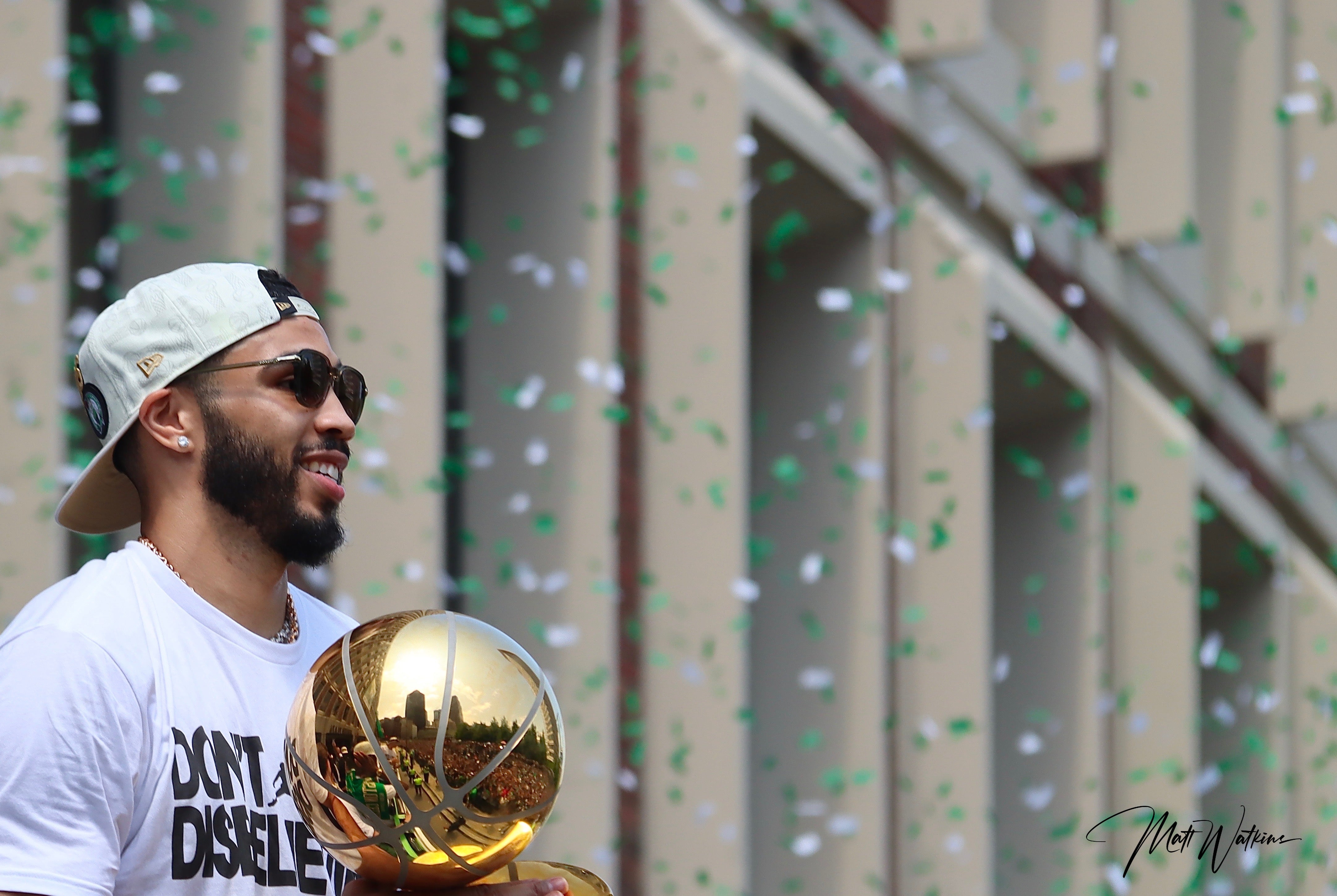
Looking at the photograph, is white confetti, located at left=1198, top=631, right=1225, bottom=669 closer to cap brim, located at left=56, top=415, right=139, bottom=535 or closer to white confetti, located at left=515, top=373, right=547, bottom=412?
white confetti, located at left=515, top=373, right=547, bottom=412

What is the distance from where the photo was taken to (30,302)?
16.4ft

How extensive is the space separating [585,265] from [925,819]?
3.37 metres

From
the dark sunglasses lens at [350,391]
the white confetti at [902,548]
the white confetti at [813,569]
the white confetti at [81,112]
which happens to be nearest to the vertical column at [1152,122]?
the white confetti at [902,548]

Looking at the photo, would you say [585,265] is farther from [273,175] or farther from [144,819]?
[144,819]

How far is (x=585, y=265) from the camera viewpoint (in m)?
7.10

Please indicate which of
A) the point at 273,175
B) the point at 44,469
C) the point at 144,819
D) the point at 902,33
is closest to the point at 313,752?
the point at 144,819

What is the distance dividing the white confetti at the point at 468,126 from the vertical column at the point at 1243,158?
5.29 meters

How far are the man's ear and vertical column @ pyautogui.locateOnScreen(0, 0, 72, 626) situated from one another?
2458 mm

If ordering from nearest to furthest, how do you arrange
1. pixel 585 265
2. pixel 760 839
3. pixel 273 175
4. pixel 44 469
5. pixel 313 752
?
1. pixel 313 752
2. pixel 44 469
3. pixel 273 175
4. pixel 585 265
5. pixel 760 839

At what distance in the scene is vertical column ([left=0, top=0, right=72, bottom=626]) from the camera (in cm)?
492

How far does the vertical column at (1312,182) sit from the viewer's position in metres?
11.2

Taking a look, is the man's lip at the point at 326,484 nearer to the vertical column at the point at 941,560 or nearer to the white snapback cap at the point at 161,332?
the white snapback cap at the point at 161,332

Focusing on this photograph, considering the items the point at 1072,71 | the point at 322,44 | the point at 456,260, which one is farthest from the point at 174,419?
the point at 1072,71

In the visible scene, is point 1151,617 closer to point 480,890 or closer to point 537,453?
point 537,453
